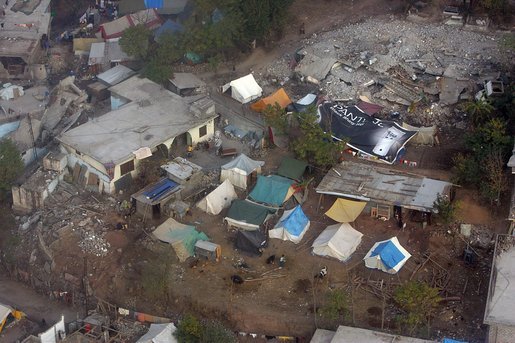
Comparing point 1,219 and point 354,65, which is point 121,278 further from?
point 354,65

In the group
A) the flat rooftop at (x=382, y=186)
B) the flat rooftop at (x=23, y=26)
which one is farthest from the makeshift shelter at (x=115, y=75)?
the flat rooftop at (x=382, y=186)

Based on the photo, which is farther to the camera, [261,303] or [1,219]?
[1,219]

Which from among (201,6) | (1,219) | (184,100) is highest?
(201,6)

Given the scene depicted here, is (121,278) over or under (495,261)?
under

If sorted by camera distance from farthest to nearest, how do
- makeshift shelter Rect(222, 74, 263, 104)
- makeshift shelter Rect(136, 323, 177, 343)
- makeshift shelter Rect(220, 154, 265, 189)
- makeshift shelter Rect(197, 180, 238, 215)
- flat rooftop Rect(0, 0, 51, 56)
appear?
flat rooftop Rect(0, 0, 51, 56) → makeshift shelter Rect(222, 74, 263, 104) → makeshift shelter Rect(220, 154, 265, 189) → makeshift shelter Rect(197, 180, 238, 215) → makeshift shelter Rect(136, 323, 177, 343)

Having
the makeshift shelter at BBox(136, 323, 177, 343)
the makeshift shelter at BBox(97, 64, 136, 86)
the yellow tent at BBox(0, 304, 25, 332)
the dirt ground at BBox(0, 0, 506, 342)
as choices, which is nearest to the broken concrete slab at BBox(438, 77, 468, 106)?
the dirt ground at BBox(0, 0, 506, 342)

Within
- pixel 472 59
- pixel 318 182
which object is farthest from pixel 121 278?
pixel 472 59

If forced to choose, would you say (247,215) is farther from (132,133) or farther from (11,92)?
(11,92)

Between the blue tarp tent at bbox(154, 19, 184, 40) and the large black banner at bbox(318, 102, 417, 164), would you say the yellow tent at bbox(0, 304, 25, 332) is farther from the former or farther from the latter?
the blue tarp tent at bbox(154, 19, 184, 40)

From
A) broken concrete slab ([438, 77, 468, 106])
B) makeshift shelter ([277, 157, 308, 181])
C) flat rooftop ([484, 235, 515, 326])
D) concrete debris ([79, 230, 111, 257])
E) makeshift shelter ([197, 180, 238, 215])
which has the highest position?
broken concrete slab ([438, 77, 468, 106])
